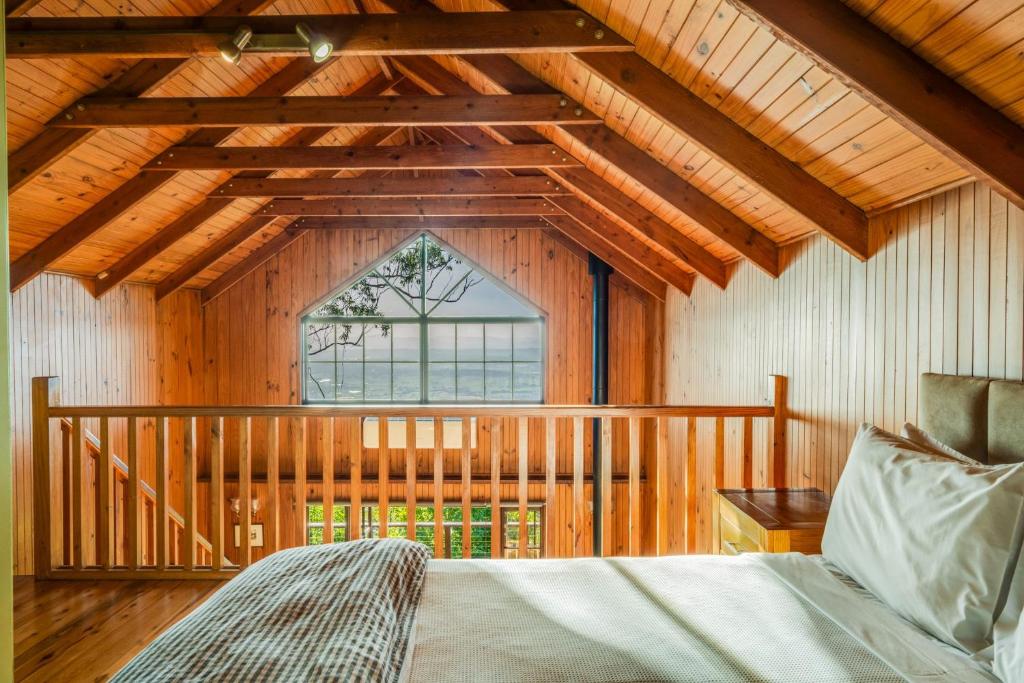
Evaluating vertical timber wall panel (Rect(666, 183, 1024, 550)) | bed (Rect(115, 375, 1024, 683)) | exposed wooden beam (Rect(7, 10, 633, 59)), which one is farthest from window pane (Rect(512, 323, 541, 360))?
bed (Rect(115, 375, 1024, 683))

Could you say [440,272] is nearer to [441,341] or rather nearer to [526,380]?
[441,341]

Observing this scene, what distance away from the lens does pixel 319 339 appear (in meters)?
6.31

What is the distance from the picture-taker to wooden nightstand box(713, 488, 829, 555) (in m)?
2.11

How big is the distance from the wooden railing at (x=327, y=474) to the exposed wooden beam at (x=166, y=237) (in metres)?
1.18

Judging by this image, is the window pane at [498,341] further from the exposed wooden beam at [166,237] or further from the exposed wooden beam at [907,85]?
the exposed wooden beam at [907,85]

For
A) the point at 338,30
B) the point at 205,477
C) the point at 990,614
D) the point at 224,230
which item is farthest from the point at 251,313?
the point at 990,614

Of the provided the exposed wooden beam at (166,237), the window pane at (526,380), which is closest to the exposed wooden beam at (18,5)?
the exposed wooden beam at (166,237)

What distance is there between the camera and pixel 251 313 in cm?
623

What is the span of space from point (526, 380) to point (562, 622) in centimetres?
502

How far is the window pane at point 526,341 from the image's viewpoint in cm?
626

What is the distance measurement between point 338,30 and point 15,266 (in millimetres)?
3308

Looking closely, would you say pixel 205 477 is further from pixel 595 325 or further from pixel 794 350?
pixel 794 350

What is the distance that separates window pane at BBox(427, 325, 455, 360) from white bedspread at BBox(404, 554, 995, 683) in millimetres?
4755

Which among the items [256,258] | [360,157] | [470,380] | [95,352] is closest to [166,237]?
[95,352]
